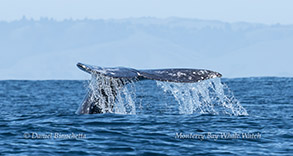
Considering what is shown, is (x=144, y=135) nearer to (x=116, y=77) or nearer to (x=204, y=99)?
(x=116, y=77)

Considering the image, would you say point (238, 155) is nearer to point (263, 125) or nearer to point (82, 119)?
point (263, 125)

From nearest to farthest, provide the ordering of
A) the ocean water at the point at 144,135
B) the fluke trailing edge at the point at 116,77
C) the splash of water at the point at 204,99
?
the ocean water at the point at 144,135, the fluke trailing edge at the point at 116,77, the splash of water at the point at 204,99

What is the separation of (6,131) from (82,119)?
168 cm

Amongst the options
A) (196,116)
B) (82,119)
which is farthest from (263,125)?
(82,119)

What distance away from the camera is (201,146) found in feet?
31.6

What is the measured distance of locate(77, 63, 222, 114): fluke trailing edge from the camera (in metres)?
10.1

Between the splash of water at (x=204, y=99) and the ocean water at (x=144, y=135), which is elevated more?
the splash of water at (x=204, y=99)

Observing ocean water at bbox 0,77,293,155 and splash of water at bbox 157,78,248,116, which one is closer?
ocean water at bbox 0,77,293,155

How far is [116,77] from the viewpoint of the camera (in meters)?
9.88

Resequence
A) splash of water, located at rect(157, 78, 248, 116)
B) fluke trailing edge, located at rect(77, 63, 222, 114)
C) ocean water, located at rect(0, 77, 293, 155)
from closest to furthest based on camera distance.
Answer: ocean water, located at rect(0, 77, 293, 155) < fluke trailing edge, located at rect(77, 63, 222, 114) < splash of water, located at rect(157, 78, 248, 116)

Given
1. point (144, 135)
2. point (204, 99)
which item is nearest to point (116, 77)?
point (144, 135)

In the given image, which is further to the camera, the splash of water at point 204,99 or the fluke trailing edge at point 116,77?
the splash of water at point 204,99

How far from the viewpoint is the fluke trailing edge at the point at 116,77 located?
10.1m

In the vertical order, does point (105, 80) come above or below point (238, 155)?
above
